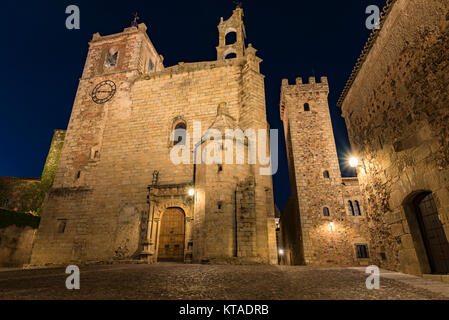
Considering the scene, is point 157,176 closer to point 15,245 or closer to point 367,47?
point 15,245

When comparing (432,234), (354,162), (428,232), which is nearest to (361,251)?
(354,162)

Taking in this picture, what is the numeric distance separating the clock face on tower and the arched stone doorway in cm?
1541

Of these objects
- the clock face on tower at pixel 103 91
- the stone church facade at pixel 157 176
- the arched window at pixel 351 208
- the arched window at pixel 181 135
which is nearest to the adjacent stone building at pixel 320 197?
the arched window at pixel 351 208

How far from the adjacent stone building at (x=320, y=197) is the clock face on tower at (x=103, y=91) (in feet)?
39.8

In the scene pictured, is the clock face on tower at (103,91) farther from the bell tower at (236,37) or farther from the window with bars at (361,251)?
the window with bars at (361,251)

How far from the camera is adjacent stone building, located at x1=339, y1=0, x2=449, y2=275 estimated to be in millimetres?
4020

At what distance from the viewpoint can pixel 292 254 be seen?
17953mm

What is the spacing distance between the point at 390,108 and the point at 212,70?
1024cm

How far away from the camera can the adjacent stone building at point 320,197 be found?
1352cm

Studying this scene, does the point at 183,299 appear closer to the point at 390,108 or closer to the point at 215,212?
the point at 390,108

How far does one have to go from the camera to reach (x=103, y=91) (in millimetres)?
14812

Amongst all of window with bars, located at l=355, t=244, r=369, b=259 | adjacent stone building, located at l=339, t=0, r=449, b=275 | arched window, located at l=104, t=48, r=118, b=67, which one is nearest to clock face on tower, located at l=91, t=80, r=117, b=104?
arched window, located at l=104, t=48, r=118, b=67

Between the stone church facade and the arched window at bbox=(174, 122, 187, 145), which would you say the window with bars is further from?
the arched window at bbox=(174, 122, 187, 145)
